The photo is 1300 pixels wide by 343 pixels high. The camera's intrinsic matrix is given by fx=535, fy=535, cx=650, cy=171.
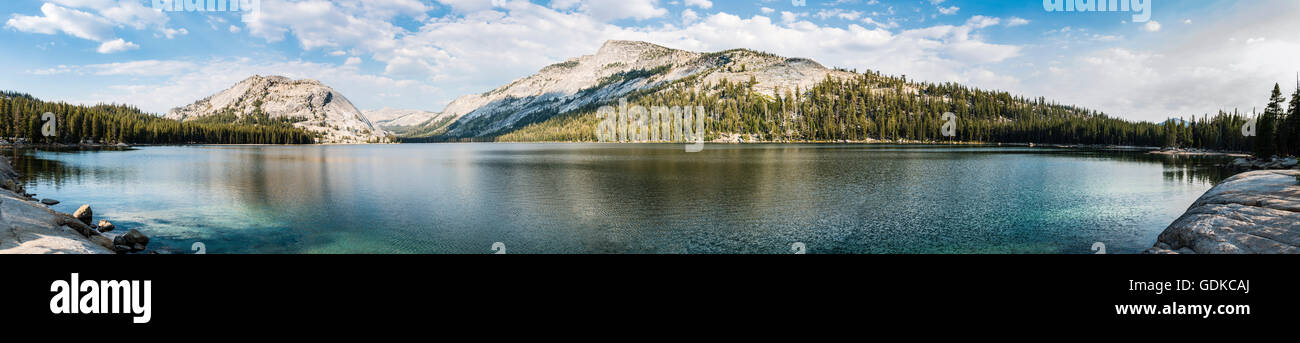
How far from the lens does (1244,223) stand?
16359 mm

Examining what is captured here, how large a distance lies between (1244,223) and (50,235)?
35.4 meters


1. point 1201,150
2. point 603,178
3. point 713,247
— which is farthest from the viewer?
point 1201,150

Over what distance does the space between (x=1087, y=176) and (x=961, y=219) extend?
105 ft

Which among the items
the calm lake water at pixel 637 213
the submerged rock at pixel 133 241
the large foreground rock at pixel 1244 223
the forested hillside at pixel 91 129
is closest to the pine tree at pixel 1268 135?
the calm lake water at pixel 637 213

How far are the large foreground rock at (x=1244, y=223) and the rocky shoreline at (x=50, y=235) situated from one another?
30968 mm

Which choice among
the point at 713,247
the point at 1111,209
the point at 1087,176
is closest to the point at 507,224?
the point at 713,247

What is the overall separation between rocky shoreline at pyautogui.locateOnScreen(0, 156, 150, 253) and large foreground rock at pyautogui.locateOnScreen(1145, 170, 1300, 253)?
3097 centimetres

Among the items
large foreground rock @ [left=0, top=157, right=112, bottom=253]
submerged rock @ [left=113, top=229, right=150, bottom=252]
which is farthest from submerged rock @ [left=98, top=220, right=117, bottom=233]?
submerged rock @ [left=113, top=229, right=150, bottom=252]

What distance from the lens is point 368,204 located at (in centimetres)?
2808

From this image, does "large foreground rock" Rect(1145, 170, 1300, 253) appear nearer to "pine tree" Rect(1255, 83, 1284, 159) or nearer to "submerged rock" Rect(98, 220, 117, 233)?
"submerged rock" Rect(98, 220, 117, 233)
